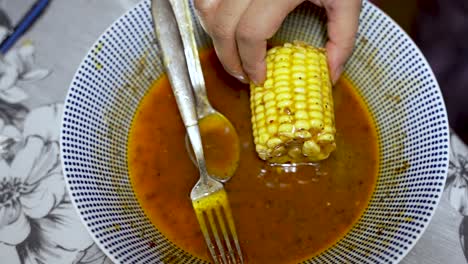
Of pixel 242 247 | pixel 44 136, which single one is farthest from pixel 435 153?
pixel 44 136

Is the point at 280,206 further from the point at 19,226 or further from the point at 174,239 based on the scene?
the point at 19,226

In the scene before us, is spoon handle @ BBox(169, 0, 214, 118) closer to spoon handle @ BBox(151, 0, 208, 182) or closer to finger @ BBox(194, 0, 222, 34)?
spoon handle @ BBox(151, 0, 208, 182)

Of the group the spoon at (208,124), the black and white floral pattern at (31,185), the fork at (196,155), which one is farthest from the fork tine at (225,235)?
the black and white floral pattern at (31,185)

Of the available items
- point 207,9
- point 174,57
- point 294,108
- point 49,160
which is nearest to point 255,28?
point 207,9

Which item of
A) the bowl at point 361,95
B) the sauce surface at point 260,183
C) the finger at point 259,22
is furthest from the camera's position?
the sauce surface at point 260,183

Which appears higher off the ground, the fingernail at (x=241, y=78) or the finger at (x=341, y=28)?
the finger at (x=341, y=28)

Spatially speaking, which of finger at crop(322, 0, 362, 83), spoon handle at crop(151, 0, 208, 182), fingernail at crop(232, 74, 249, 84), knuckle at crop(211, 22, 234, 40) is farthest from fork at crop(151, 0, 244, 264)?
finger at crop(322, 0, 362, 83)

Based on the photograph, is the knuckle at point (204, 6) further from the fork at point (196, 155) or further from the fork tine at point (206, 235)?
the fork tine at point (206, 235)
